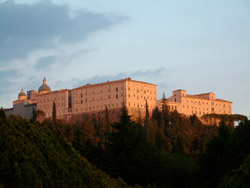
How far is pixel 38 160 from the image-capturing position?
998 centimetres

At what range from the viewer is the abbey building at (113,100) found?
78.6 m

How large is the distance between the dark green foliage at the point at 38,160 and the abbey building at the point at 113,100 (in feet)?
207

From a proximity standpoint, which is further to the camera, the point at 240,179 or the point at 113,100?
the point at 113,100

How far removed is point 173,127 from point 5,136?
58.7 m

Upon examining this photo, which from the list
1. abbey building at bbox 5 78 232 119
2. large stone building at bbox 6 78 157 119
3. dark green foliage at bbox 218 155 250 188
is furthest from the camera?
abbey building at bbox 5 78 232 119

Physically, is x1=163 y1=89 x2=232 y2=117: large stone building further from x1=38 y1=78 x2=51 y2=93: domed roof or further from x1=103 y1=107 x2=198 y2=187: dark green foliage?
x1=103 y1=107 x2=198 y2=187: dark green foliage

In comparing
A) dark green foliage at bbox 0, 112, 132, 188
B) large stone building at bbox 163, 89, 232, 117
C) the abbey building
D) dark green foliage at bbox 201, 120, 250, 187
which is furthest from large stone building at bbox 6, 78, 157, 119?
dark green foliage at bbox 0, 112, 132, 188

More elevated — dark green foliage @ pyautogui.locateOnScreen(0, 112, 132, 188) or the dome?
the dome

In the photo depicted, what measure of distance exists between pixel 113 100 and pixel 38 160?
226 feet

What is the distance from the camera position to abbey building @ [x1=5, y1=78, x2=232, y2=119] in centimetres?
7856

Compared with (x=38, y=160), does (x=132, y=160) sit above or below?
below

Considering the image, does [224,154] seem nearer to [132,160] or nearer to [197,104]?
[132,160]

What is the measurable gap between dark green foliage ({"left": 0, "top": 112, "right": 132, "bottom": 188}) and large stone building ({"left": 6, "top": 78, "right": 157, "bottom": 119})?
Result: 63.0 meters

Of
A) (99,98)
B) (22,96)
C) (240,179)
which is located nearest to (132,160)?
(240,179)
